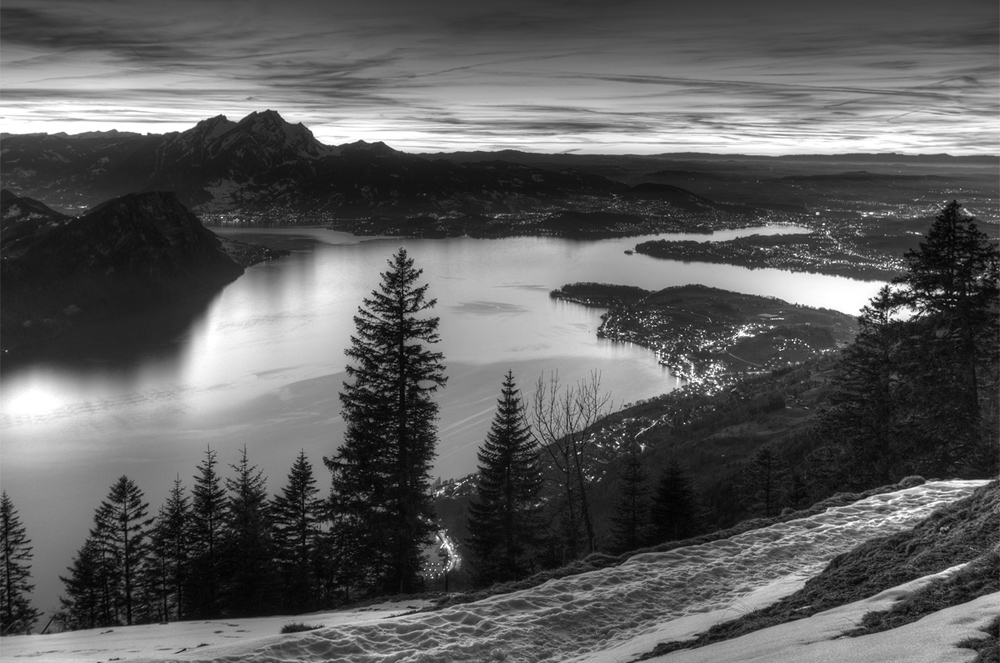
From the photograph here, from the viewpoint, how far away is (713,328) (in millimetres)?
69562

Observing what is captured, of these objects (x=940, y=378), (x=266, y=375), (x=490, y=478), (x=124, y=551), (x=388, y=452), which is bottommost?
(x=124, y=551)

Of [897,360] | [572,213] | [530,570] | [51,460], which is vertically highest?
[572,213]

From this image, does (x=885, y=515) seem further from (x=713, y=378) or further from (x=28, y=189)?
(x=28, y=189)

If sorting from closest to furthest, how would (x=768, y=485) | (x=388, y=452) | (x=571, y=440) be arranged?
(x=388, y=452) → (x=768, y=485) → (x=571, y=440)

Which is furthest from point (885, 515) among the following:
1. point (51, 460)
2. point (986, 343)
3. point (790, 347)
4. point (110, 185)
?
point (110, 185)

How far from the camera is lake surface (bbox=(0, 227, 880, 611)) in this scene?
120 ft

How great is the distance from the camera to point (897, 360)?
17281mm

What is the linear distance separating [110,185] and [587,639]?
535 feet

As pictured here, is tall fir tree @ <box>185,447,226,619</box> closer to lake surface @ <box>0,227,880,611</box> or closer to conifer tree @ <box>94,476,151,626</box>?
conifer tree @ <box>94,476,151,626</box>

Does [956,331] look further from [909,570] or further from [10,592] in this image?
[10,592]

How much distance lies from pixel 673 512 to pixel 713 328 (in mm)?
56486

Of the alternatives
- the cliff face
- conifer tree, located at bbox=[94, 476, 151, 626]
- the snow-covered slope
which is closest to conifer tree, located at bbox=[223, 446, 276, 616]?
conifer tree, located at bbox=[94, 476, 151, 626]

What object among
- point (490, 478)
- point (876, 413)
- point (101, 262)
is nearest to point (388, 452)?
point (490, 478)

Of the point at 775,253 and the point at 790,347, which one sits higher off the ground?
the point at 775,253
